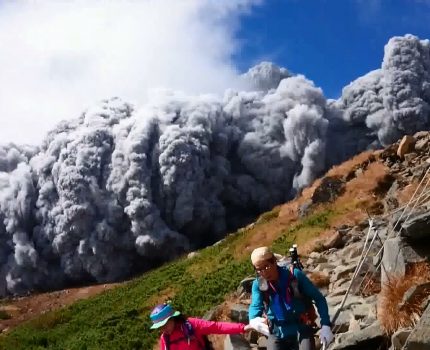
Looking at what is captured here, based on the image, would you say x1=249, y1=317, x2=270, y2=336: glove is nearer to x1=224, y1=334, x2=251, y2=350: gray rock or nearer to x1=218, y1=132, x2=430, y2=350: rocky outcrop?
x1=218, y1=132, x2=430, y2=350: rocky outcrop

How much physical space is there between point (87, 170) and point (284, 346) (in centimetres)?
5741

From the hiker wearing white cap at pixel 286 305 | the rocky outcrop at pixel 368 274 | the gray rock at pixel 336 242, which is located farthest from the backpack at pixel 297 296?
the gray rock at pixel 336 242

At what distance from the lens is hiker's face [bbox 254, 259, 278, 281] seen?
18.9 ft

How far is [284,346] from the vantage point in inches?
235

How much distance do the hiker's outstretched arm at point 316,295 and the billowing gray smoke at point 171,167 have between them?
49.2 metres

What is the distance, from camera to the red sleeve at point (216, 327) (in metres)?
5.74

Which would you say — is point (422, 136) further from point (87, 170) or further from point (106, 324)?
point (87, 170)

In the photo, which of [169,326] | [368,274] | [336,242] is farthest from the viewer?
[336,242]

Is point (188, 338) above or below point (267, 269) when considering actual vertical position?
below

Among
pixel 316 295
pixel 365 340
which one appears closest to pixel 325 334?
pixel 316 295

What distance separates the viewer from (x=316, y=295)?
586 cm

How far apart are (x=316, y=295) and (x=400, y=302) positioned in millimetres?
2196

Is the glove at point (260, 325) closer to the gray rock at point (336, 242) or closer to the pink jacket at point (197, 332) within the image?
the pink jacket at point (197, 332)

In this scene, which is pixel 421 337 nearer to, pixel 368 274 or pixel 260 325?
pixel 260 325
